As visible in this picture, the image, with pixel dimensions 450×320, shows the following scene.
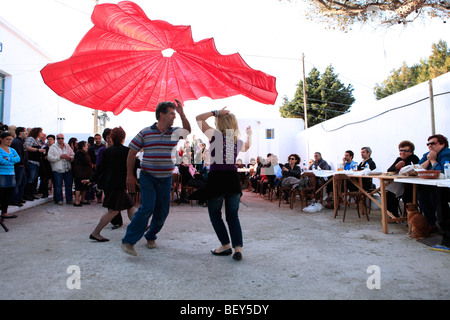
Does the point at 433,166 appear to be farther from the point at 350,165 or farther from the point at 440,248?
the point at 350,165

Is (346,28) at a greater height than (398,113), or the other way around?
(346,28)

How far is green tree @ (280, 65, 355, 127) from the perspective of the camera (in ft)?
98.3

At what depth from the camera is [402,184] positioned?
16.6 ft

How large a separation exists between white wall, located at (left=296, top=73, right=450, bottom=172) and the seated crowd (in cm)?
193

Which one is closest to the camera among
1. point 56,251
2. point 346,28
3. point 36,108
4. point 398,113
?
point 56,251

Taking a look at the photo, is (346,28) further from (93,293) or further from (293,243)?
(93,293)

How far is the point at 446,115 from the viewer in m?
6.95

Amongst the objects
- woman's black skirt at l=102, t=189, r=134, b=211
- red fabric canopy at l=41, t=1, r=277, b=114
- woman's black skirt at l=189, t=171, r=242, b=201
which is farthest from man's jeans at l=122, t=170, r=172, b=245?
red fabric canopy at l=41, t=1, r=277, b=114

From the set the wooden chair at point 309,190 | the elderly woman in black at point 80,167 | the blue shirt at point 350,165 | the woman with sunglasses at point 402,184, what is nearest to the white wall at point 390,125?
the blue shirt at point 350,165

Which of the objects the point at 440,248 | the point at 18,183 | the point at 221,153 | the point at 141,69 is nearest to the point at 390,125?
the point at 440,248

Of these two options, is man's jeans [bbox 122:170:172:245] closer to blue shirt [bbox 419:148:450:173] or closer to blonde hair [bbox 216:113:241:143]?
blonde hair [bbox 216:113:241:143]
